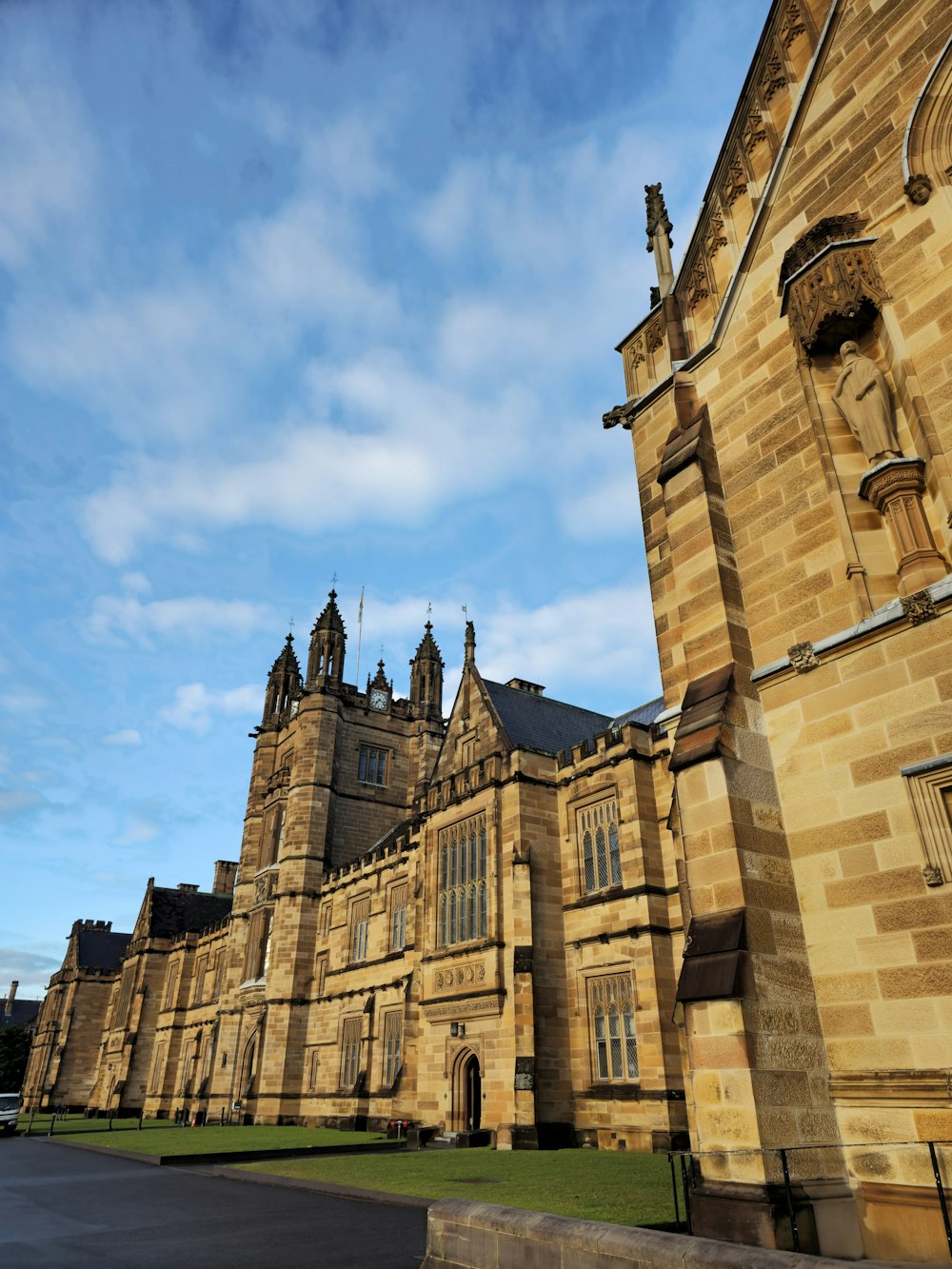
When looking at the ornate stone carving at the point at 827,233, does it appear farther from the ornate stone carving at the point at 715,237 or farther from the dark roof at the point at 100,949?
the dark roof at the point at 100,949

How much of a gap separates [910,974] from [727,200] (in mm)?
9728

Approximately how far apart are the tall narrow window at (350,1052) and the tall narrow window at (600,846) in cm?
1496

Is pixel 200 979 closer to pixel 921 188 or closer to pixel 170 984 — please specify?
pixel 170 984

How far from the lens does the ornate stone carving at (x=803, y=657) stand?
805 cm

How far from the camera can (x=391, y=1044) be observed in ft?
96.9

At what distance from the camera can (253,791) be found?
4753 centimetres

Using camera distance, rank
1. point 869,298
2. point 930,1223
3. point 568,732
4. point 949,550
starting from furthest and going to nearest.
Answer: point 568,732 < point 869,298 < point 949,550 < point 930,1223

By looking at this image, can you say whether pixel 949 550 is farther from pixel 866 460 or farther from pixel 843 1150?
pixel 843 1150

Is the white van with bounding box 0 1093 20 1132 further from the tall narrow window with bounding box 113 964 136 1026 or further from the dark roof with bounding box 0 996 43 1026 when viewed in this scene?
the dark roof with bounding box 0 996 43 1026

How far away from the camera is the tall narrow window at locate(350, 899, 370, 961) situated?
33594 millimetres

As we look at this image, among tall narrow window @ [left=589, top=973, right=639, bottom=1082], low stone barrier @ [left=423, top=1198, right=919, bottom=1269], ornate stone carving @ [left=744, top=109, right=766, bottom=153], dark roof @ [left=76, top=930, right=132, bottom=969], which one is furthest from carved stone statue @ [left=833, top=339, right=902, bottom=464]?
dark roof @ [left=76, top=930, right=132, bottom=969]

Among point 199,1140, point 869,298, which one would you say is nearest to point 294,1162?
point 199,1140

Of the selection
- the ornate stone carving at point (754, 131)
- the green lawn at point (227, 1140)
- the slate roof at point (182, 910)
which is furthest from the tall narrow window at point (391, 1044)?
the slate roof at point (182, 910)

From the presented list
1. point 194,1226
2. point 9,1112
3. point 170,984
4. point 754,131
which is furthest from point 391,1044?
point 170,984
